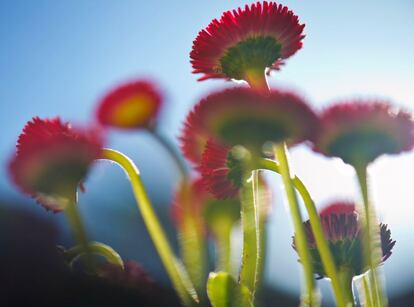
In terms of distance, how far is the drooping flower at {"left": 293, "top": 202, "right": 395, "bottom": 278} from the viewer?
0.33 meters

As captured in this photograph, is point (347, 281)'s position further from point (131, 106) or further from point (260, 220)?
point (131, 106)

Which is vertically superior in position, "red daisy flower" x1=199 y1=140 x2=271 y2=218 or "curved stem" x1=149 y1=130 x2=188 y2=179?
"curved stem" x1=149 y1=130 x2=188 y2=179

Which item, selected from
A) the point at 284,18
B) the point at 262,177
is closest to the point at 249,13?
the point at 284,18

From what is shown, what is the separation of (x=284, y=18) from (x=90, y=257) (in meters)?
0.16

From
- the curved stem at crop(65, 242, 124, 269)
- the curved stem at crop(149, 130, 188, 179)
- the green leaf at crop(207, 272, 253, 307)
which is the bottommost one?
the green leaf at crop(207, 272, 253, 307)

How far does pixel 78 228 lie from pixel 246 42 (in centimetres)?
13

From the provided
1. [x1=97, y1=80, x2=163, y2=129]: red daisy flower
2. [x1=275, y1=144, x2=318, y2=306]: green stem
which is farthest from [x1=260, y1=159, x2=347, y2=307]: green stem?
[x1=97, y1=80, x2=163, y2=129]: red daisy flower

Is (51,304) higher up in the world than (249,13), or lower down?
lower down

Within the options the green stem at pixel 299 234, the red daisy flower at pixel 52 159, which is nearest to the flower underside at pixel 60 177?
the red daisy flower at pixel 52 159

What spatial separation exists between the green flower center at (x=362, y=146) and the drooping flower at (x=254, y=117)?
1.1 inches

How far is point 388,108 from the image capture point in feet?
1.06

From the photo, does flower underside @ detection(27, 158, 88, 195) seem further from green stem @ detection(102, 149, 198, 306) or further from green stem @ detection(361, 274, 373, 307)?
green stem @ detection(361, 274, 373, 307)

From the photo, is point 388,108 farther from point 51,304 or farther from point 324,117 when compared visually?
point 51,304

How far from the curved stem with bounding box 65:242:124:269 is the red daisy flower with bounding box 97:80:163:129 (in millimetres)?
81
